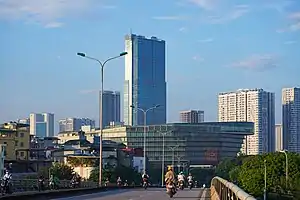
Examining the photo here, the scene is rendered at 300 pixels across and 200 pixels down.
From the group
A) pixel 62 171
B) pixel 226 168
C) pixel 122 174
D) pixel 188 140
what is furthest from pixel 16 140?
pixel 188 140

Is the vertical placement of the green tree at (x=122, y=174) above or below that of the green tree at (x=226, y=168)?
above

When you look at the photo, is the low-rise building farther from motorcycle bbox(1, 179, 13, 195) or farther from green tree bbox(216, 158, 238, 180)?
motorcycle bbox(1, 179, 13, 195)

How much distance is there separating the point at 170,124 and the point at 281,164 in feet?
218

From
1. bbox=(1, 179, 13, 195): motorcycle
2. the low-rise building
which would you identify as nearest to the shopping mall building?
the low-rise building

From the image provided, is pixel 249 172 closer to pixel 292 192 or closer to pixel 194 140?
pixel 292 192

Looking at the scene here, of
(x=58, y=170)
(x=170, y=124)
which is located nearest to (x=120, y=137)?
(x=170, y=124)

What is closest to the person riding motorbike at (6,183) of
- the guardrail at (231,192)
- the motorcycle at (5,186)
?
the motorcycle at (5,186)

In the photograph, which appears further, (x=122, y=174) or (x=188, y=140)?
(x=188, y=140)

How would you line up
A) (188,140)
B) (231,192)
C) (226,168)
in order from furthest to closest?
(188,140) < (226,168) < (231,192)

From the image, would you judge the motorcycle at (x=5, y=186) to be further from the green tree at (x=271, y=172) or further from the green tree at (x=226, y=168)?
the green tree at (x=226, y=168)

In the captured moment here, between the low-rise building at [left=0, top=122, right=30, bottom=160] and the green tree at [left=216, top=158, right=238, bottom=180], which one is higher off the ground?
the low-rise building at [left=0, top=122, right=30, bottom=160]

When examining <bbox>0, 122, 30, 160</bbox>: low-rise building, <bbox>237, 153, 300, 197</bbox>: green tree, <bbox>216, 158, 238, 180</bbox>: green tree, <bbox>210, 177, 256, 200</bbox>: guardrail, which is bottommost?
<bbox>216, 158, 238, 180</bbox>: green tree

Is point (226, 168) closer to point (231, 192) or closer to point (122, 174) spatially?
point (122, 174)

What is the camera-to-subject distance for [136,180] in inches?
4021
